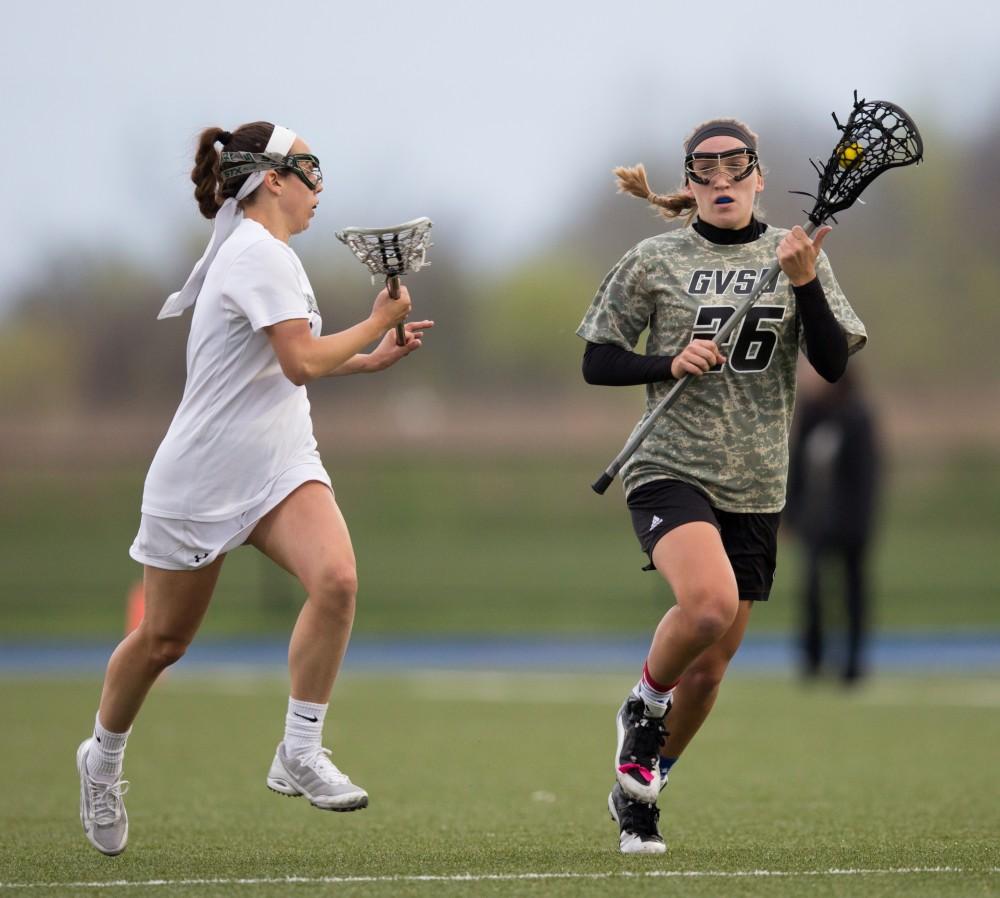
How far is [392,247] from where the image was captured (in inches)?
194

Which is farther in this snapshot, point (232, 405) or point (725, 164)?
point (725, 164)

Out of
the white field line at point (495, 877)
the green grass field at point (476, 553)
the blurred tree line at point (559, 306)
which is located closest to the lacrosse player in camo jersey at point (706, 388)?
the white field line at point (495, 877)

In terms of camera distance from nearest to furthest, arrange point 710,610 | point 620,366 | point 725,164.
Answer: point 710,610, point 620,366, point 725,164

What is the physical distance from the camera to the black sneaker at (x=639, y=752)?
205 inches

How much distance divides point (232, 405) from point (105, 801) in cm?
125

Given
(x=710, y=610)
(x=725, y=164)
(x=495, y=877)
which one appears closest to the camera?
(x=495, y=877)

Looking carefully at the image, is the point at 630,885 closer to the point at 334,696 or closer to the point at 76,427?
the point at 334,696

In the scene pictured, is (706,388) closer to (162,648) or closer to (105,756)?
(162,648)

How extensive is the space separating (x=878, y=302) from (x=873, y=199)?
2.17m

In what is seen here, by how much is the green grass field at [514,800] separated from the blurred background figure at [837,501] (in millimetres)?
536

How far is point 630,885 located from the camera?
457cm

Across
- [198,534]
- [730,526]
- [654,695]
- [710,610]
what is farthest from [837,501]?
[198,534]

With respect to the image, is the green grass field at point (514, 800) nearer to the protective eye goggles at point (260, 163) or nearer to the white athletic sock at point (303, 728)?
the white athletic sock at point (303, 728)

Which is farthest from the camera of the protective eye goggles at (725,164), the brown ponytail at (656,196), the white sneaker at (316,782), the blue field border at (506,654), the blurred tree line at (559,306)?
the blurred tree line at (559,306)
